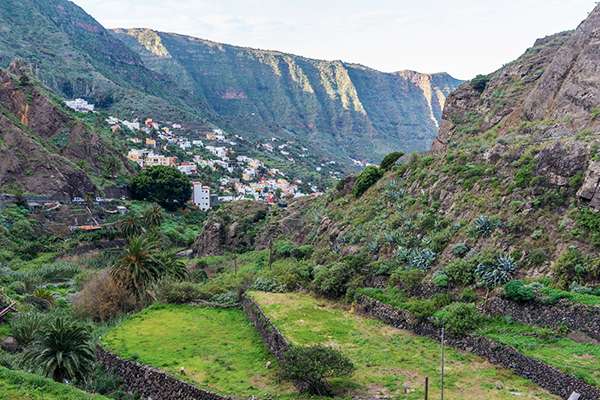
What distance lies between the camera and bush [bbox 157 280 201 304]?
29.2 m

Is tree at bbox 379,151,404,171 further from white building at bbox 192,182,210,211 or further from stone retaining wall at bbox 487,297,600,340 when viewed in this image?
white building at bbox 192,182,210,211

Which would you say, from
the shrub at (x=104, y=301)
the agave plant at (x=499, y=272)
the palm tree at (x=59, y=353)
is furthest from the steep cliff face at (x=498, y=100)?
the palm tree at (x=59, y=353)

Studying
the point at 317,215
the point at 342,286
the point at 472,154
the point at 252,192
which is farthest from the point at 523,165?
the point at 252,192

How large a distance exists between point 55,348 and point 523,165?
993 inches

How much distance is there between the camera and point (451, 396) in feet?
47.1

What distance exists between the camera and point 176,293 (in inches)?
1147

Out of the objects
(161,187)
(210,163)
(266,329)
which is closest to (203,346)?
(266,329)

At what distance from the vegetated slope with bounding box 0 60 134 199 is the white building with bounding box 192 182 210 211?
13796 millimetres

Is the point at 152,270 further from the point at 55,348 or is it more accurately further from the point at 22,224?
the point at 22,224

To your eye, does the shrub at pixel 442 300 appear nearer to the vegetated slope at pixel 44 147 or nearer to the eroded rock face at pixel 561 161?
the eroded rock face at pixel 561 161

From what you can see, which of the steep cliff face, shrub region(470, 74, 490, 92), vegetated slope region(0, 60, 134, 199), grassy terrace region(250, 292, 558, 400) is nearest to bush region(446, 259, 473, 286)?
grassy terrace region(250, 292, 558, 400)

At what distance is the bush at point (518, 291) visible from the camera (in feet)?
58.2

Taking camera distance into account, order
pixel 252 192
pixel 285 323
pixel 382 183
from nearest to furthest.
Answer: pixel 285 323
pixel 382 183
pixel 252 192

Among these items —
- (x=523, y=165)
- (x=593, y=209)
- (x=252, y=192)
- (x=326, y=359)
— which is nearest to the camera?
(x=326, y=359)
